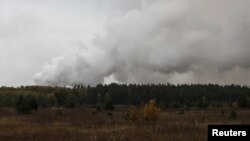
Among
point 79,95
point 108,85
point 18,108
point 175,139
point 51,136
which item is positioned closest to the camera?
point 175,139

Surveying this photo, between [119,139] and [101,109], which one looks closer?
[119,139]

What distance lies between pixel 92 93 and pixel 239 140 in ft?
501

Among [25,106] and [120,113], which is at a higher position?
[25,106]

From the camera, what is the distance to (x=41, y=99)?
12531cm

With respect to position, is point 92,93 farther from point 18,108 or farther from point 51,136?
point 51,136

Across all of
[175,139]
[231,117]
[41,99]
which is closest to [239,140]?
[175,139]

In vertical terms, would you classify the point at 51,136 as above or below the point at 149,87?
below

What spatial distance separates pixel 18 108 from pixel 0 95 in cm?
6891

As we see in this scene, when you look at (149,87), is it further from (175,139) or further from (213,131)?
(213,131)

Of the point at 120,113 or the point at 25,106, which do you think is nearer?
the point at 25,106

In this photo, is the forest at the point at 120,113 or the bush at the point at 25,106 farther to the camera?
the bush at the point at 25,106

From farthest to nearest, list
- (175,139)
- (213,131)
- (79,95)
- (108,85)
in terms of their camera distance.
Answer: (108,85)
(79,95)
(175,139)
(213,131)

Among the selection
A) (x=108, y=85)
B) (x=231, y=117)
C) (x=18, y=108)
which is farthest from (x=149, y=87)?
(x=231, y=117)

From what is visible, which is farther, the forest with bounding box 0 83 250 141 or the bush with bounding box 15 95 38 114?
the bush with bounding box 15 95 38 114
